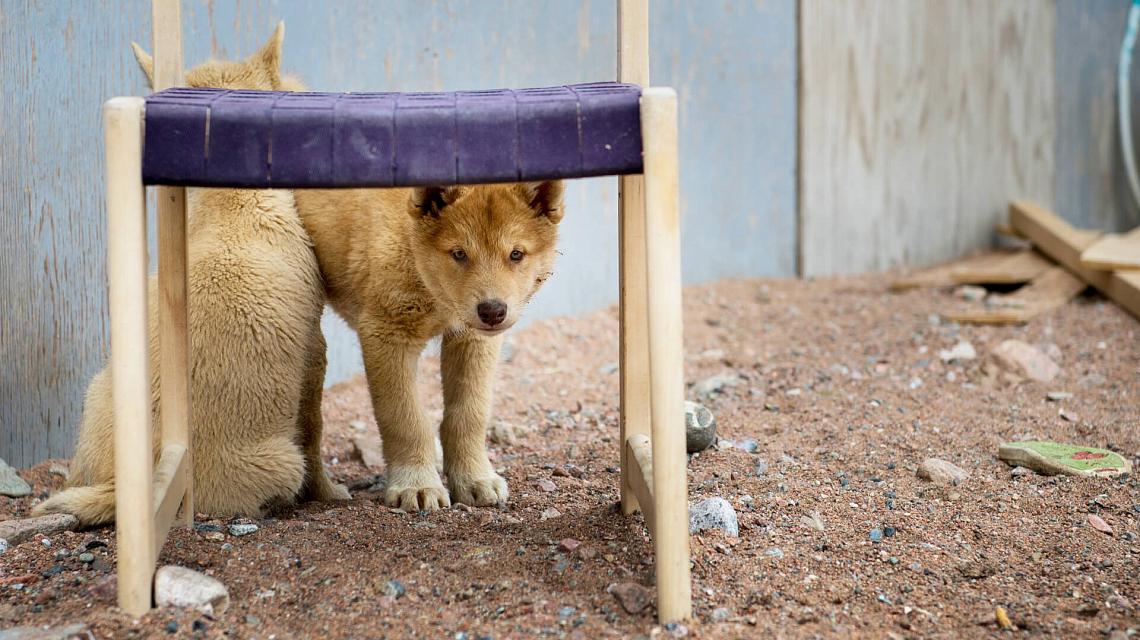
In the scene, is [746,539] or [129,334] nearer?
[129,334]

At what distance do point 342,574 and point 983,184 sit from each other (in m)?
6.60

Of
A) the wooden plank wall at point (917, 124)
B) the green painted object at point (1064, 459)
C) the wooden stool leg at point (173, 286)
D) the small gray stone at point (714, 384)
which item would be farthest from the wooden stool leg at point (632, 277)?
the wooden plank wall at point (917, 124)

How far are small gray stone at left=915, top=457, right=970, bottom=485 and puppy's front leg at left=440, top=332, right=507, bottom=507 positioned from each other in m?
1.36

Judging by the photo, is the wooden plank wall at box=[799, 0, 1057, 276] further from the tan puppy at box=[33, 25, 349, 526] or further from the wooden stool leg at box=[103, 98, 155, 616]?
the wooden stool leg at box=[103, 98, 155, 616]

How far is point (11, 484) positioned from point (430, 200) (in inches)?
67.8

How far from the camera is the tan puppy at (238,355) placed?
2.77 m

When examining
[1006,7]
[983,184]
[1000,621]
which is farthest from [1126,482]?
[1006,7]

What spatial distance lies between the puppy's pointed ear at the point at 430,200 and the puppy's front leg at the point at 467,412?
0.54m

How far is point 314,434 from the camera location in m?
3.25

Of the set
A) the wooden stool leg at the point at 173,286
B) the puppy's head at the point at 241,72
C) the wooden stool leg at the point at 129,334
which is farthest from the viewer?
the puppy's head at the point at 241,72

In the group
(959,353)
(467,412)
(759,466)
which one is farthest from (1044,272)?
(467,412)

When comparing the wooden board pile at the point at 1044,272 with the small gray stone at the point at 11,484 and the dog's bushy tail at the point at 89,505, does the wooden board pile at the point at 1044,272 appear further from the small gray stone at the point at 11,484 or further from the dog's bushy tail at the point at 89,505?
the small gray stone at the point at 11,484

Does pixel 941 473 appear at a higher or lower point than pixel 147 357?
lower

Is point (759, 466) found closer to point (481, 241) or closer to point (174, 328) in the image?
point (481, 241)
